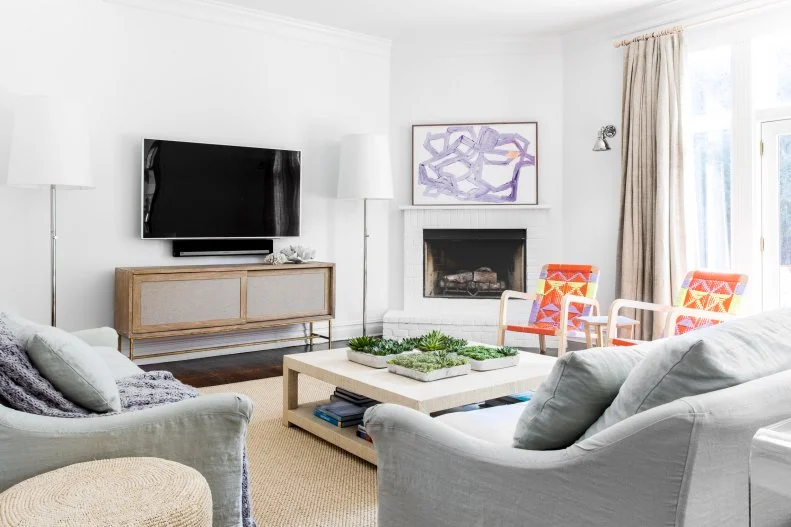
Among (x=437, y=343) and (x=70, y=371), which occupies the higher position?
(x=70, y=371)

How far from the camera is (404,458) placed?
5.35 feet

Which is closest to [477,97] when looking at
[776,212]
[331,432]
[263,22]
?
[263,22]

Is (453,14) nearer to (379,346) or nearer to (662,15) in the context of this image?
(662,15)

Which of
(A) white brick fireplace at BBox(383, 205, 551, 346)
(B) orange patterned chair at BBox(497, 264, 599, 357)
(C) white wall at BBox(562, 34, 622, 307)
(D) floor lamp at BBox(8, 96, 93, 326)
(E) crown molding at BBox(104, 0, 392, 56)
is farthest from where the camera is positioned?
(A) white brick fireplace at BBox(383, 205, 551, 346)

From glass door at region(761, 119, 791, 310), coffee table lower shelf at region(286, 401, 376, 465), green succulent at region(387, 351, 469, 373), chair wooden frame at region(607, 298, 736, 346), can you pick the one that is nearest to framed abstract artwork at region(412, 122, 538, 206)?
glass door at region(761, 119, 791, 310)

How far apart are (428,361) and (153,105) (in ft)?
10.4

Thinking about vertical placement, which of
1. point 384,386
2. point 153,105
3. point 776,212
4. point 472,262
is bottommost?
point 384,386

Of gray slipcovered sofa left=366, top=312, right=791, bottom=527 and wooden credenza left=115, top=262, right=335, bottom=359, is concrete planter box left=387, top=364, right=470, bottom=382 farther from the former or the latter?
wooden credenza left=115, top=262, right=335, bottom=359

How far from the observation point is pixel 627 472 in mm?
1206

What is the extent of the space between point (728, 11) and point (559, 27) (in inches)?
53.5

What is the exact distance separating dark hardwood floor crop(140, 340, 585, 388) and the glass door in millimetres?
1625

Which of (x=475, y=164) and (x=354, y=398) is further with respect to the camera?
(x=475, y=164)

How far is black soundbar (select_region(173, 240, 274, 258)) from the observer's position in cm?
482

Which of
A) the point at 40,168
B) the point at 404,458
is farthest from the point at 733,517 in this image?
the point at 40,168
